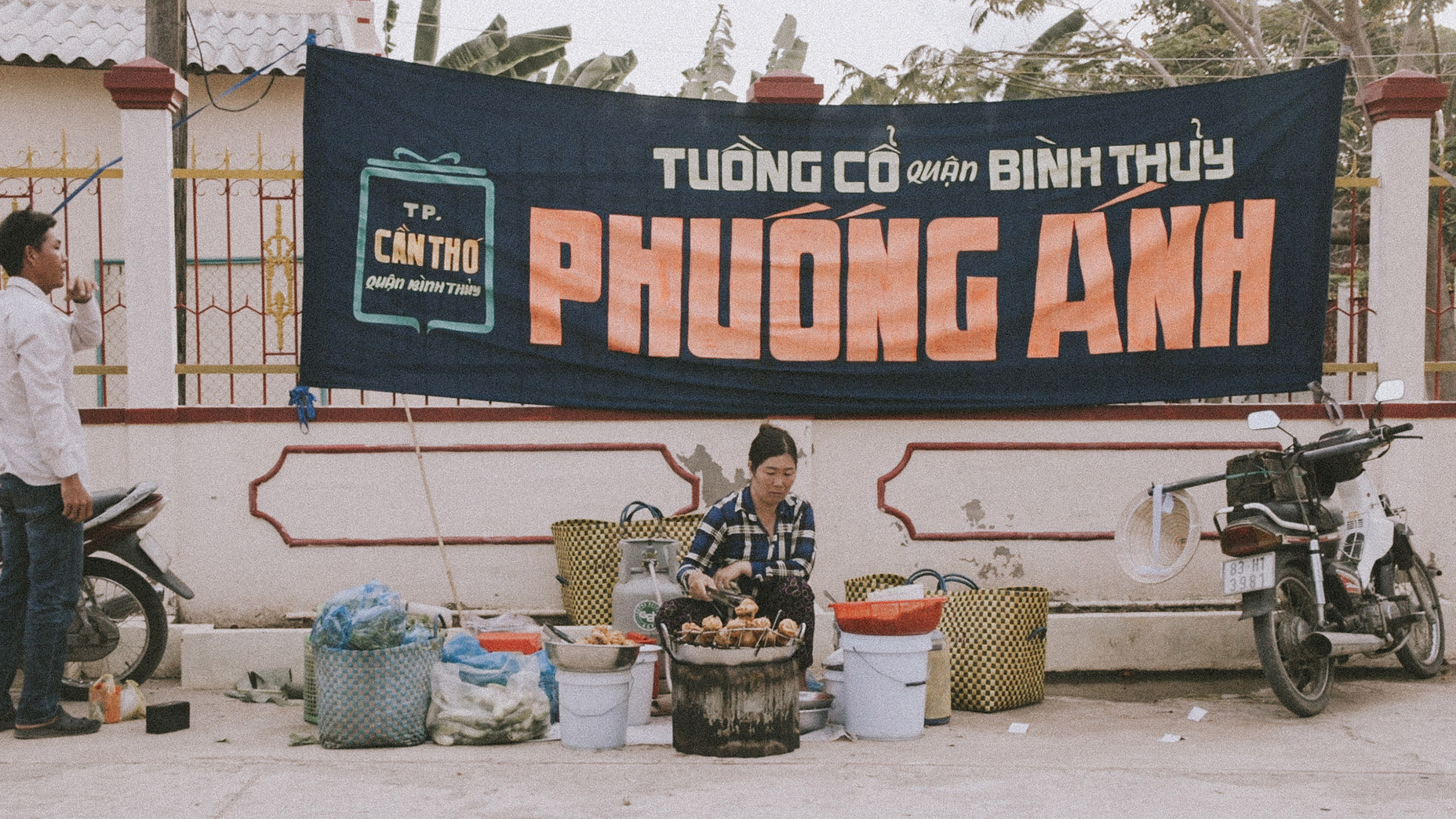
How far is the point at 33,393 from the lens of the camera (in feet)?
16.1

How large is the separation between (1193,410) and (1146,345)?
442 mm

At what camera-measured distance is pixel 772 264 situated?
658cm

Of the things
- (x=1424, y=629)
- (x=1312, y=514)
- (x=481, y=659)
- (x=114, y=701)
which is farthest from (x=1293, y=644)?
(x=114, y=701)

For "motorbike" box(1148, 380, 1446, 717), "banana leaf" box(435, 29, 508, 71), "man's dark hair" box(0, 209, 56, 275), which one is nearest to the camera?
"man's dark hair" box(0, 209, 56, 275)

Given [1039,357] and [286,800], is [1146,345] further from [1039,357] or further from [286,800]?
[286,800]

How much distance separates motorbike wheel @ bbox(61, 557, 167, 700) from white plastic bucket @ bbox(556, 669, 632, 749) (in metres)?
2.15

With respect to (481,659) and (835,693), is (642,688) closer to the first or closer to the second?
(481,659)

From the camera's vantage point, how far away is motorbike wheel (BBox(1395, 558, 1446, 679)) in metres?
6.26

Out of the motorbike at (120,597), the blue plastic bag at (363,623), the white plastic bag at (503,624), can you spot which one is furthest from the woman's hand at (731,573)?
the motorbike at (120,597)

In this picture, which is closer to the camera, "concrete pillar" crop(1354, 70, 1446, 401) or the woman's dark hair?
the woman's dark hair

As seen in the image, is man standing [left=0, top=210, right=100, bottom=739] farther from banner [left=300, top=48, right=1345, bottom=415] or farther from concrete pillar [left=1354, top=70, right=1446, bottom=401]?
concrete pillar [left=1354, top=70, right=1446, bottom=401]

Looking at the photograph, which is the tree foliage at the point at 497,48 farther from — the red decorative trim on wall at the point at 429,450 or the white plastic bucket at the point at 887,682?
the white plastic bucket at the point at 887,682

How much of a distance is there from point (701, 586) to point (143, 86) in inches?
155

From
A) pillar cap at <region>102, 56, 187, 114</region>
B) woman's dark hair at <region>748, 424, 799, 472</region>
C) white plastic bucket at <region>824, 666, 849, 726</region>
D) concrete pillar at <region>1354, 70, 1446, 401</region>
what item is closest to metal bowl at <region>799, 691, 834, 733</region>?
white plastic bucket at <region>824, 666, 849, 726</region>
